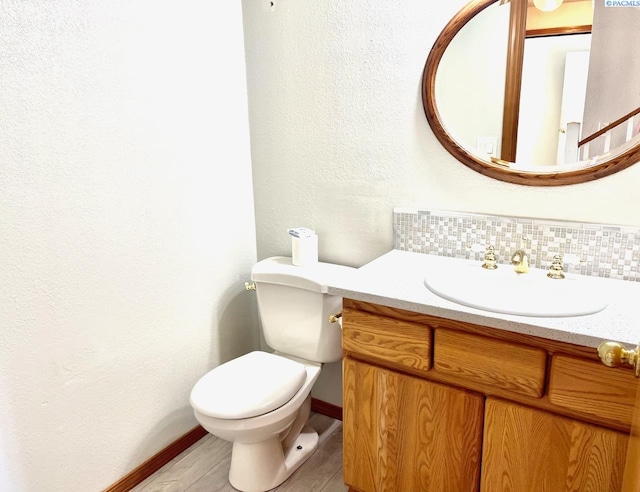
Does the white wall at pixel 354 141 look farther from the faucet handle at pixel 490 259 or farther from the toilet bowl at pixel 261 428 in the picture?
the toilet bowl at pixel 261 428

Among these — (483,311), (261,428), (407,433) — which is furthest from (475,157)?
(261,428)

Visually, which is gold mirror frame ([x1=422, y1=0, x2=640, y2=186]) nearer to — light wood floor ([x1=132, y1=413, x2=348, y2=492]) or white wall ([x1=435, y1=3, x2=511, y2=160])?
white wall ([x1=435, y1=3, x2=511, y2=160])

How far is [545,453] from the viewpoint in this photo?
120 centimetres

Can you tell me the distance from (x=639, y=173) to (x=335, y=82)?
3.39 ft

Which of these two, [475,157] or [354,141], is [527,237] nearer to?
[475,157]

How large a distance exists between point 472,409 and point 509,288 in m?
0.41

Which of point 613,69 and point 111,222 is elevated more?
point 613,69

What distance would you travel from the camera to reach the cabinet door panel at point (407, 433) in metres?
1.33

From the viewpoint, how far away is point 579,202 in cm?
147

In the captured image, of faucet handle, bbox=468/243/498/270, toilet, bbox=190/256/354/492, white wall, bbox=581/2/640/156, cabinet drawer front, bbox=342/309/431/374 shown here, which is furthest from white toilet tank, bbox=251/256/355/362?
white wall, bbox=581/2/640/156

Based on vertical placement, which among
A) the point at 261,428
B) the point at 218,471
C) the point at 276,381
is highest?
the point at 276,381

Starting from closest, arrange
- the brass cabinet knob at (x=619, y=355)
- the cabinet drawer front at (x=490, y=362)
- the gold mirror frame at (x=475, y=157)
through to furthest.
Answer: the brass cabinet knob at (x=619, y=355)
the cabinet drawer front at (x=490, y=362)
the gold mirror frame at (x=475, y=157)

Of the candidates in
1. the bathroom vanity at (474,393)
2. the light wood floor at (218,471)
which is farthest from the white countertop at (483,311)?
the light wood floor at (218,471)

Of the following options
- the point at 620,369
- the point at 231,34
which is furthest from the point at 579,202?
the point at 231,34
